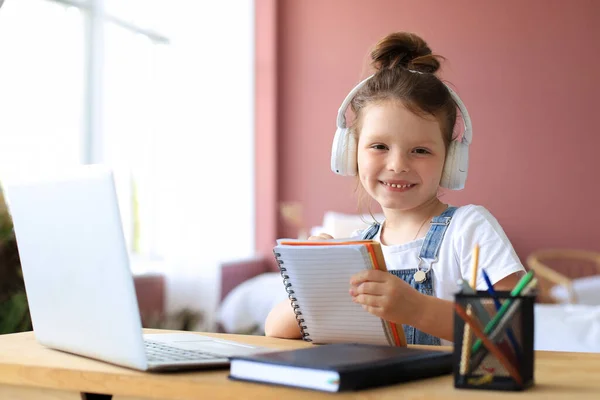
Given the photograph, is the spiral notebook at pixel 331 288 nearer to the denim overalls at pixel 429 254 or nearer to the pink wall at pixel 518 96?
the denim overalls at pixel 429 254

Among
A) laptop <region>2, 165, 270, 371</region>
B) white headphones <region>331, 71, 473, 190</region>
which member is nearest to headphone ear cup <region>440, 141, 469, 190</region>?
white headphones <region>331, 71, 473, 190</region>

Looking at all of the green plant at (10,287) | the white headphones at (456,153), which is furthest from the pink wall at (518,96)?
the white headphones at (456,153)

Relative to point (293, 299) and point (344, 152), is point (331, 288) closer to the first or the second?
point (293, 299)

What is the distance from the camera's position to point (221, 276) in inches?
197

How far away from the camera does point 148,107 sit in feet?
15.6

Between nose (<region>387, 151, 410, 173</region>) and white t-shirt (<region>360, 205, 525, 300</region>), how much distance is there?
0.45 feet

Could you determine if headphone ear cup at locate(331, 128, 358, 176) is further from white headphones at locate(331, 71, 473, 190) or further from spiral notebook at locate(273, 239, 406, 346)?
spiral notebook at locate(273, 239, 406, 346)

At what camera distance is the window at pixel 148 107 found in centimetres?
385

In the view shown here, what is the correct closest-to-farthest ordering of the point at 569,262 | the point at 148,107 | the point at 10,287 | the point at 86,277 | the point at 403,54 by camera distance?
the point at 86,277 < the point at 403,54 < the point at 10,287 < the point at 148,107 < the point at 569,262

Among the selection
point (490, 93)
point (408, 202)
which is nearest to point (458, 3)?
point (490, 93)

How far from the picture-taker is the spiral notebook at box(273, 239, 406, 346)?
3.36 ft

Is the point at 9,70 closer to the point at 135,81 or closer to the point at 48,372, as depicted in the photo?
the point at 135,81

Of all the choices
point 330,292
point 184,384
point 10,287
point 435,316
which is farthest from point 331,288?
point 10,287

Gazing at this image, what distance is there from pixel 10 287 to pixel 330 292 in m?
2.07
